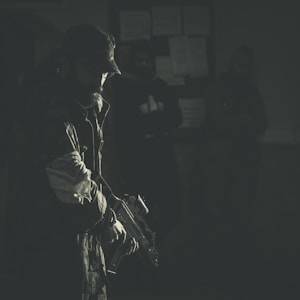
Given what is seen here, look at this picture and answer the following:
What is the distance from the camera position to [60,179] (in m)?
2.04

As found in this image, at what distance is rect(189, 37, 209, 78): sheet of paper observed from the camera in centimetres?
609

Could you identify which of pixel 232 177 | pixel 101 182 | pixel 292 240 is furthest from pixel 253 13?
pixel 101 182

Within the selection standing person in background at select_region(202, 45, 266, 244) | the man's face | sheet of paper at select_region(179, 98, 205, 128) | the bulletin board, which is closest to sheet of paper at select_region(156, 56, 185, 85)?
the bulletin board

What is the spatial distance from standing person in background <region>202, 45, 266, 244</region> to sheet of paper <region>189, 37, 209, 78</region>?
0.52 metres

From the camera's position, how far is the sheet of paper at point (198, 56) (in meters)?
6.09

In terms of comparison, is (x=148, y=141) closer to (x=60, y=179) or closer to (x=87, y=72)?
(x=87, y=72)

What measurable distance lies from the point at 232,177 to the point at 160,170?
3.20ft

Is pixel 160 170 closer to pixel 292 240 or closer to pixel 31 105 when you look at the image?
pixel 292 240

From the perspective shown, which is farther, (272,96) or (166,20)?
(272,96)

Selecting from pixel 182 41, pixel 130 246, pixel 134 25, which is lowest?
pixel 130 246

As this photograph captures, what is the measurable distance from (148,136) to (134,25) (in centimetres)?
129

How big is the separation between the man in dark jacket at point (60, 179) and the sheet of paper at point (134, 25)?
3.45 metres

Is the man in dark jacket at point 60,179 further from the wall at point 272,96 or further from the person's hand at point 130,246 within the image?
the wall at point 272,96

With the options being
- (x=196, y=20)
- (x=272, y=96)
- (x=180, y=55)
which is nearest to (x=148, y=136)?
(x=180, y=55)
